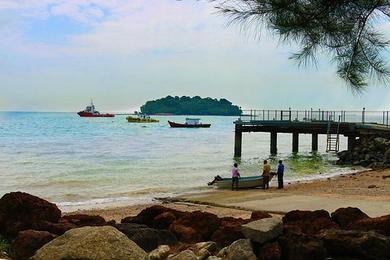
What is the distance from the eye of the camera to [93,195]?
22594 millimetres

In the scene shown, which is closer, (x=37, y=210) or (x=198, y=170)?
(x=37, y=210)

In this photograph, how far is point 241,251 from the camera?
6820mm

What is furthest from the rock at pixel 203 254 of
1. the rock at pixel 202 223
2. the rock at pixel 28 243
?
the rock at pixel 28 243

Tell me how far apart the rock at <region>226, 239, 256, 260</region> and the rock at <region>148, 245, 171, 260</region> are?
828mm

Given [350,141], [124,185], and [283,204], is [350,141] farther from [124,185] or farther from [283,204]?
[283,204]

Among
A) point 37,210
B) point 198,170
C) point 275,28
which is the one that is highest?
point 275,28

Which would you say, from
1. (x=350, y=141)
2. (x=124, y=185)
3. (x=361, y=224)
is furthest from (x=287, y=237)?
(x=350, y=141)

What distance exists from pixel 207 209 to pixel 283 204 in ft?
7.76

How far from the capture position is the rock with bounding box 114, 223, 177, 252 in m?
7.64

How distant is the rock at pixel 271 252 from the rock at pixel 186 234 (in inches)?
55.4

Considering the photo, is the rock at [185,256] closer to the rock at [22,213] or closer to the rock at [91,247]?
the rock at [91,247]

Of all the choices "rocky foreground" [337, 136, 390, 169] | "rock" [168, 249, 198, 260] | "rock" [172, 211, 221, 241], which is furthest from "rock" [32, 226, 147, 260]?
"rocky foreground" [337, 136, 390, 169]

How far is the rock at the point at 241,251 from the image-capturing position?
676cm

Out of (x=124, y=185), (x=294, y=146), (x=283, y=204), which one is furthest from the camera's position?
(x=294, y=146)
